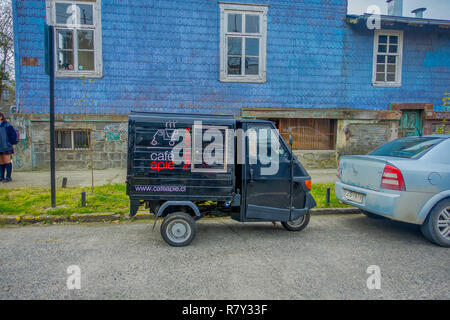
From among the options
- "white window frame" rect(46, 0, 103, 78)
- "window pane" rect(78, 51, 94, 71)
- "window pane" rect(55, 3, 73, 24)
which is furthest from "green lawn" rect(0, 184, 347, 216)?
"window pane" rect(55, 3, 73, 24)

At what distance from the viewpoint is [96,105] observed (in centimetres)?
1058

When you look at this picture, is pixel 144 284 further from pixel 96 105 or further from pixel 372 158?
pixel 96 105

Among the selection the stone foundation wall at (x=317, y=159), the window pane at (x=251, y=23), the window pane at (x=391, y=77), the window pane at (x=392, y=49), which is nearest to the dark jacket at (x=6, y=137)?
the window pane at (x=251, y=23)

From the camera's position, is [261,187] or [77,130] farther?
[77,130]

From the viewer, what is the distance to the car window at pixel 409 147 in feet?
16.2

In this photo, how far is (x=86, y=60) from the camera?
10.6m

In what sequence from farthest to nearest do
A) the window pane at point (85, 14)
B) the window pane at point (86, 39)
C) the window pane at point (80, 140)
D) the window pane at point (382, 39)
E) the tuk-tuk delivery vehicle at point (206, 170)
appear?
the window pane at point (382, 39)
the window pane at point (80, 140)
the window pane at point (86, 39)
the window pane at point (85, 14)
the tuk-tuk delivery vehicle at point (206, 170)

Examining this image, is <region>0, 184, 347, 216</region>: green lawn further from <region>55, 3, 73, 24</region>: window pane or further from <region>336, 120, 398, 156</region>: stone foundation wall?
<region>55, 3, 73, 24</region>: window pane

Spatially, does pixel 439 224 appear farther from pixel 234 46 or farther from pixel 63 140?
pixel 63 140

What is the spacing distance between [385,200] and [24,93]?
11.2m

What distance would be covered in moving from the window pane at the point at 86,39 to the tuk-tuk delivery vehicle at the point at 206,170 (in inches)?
307

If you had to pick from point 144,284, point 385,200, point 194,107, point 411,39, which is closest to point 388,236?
point 385,200

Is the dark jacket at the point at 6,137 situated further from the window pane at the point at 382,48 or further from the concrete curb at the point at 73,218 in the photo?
the window pane at the point at 382,48

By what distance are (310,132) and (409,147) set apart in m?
6.94
